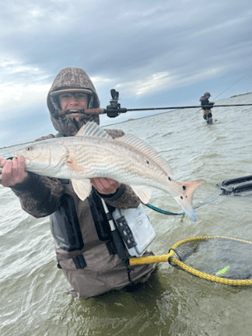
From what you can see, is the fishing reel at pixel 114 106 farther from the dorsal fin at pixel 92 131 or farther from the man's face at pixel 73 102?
the dorsal fin at pixel 92 131

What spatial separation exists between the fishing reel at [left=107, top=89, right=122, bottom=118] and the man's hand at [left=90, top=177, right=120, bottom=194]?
2013 mm

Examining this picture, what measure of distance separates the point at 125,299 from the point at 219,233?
2684mm

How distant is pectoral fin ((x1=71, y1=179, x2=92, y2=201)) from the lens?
7.95 ft

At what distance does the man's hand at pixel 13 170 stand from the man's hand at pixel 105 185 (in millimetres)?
801

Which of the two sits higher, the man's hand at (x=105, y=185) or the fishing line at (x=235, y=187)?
the man's hand at (x=105, y=185)

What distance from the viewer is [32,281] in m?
5.14

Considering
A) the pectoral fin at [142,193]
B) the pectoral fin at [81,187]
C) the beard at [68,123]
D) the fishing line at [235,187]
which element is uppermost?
the beard at [68,123]

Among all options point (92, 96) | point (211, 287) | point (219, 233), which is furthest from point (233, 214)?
point (92, 96)

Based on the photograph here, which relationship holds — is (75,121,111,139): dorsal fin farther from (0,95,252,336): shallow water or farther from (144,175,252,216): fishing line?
(144,175,252,216): fishing line

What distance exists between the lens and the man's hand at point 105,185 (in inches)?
113

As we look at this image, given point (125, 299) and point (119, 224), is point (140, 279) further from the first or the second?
point (119, 224)

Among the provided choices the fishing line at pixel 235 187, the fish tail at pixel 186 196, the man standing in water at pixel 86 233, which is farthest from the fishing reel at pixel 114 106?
the fishing line at pixel 235 187

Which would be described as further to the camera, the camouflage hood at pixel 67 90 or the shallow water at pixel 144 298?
the camouflage hood at pixel 67 90

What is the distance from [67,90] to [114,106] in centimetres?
115
